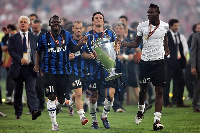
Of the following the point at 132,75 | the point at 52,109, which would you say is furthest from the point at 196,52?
the point at 52,109

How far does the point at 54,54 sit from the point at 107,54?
3.01 ft

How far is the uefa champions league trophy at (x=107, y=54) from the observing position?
915 centimetres

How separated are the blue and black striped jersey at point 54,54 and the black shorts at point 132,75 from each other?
5.46 meters

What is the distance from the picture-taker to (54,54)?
29.7 ft

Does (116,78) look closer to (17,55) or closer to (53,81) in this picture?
(53,81)

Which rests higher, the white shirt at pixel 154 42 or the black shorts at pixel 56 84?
the white shirt at pixel 154 42

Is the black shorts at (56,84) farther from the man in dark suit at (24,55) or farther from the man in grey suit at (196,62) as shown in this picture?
the man in grey suit at (196,62)

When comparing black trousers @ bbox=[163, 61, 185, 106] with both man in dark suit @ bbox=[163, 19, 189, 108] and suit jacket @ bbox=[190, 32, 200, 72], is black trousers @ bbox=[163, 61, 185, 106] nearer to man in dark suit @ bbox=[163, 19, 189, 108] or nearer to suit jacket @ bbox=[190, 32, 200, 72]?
man in dark suit @ bbox=[163, 19, 189, 108]

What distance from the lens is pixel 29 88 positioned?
11117 millimetres

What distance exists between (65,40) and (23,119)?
2751 millimetres

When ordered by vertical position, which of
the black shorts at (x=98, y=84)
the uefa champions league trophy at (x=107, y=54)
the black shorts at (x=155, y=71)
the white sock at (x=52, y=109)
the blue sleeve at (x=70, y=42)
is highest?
the blue sleeve at (x=70, y=42)

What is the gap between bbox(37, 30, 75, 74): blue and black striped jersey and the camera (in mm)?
9055


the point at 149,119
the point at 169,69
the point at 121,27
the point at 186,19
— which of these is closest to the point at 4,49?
the point at 121,27

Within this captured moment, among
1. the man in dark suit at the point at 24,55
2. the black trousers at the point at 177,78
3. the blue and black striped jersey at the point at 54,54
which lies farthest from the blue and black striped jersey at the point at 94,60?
the black trousers at the point at 177,78
